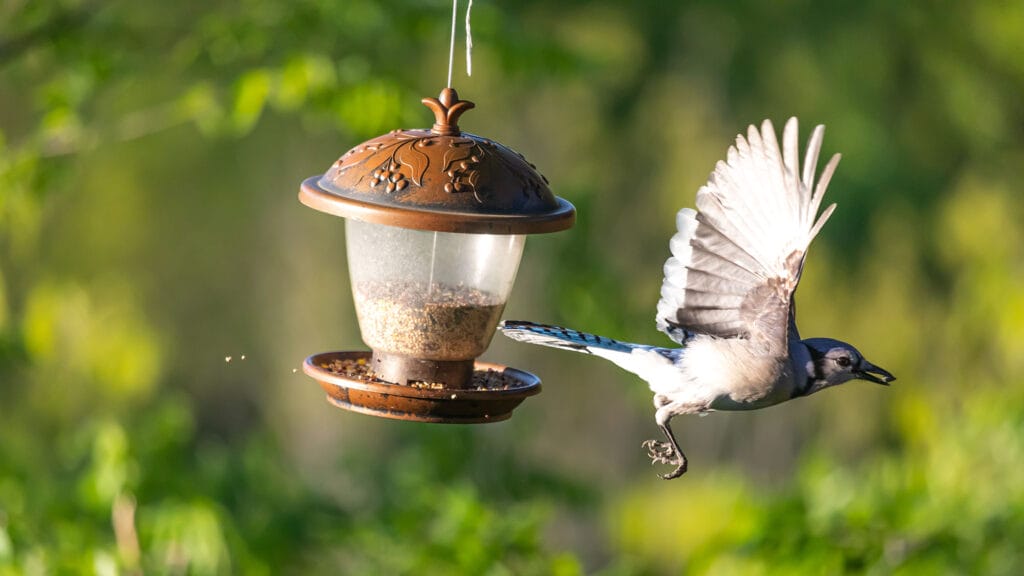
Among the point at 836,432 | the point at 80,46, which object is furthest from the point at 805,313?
the point at 80,46

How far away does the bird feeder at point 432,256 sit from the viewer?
10.5 feet

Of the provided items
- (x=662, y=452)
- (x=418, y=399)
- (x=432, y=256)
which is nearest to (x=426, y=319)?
(x=432, y=256)

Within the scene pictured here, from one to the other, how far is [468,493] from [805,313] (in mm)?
5234

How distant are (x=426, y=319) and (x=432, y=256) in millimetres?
173

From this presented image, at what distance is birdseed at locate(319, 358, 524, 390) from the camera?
11.5ft

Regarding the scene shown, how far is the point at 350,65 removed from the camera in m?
6.12

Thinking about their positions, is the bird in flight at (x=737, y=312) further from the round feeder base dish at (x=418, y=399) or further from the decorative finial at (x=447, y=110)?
the decorative finial at (x=447, y=110)

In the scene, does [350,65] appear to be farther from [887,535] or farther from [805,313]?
[805,313]

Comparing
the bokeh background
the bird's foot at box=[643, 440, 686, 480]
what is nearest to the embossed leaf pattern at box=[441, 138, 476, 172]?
the bird's foot at box=[643, 440, 686, 480]

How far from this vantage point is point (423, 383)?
3514 mm

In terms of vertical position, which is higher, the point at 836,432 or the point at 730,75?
the point at 730,75

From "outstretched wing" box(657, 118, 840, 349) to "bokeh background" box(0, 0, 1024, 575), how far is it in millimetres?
2455

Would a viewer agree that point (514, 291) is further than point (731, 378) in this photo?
Yes

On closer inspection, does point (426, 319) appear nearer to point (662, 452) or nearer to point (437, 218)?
point (437, 218)
